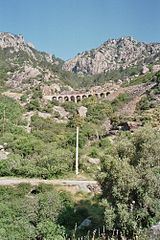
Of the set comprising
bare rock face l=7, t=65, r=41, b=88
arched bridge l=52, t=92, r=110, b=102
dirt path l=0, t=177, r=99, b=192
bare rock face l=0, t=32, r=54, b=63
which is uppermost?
bare rock face l=0, t=32, r=54, b=63

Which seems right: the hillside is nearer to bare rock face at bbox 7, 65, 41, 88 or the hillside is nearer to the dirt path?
the dirt path

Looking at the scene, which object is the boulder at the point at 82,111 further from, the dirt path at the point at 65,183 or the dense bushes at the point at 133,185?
the dense bushes at the point at 133,185

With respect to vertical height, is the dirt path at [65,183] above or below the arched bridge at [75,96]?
below

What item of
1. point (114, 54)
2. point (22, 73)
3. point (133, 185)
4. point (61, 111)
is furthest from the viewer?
point (114, 54)

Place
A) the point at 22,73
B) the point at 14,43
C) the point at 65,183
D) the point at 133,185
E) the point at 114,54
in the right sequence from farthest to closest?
1. the point at 114,54
2. the point at 14,43
3. the point at 22,73
4. the point at 65,183
5. the point at 133,185

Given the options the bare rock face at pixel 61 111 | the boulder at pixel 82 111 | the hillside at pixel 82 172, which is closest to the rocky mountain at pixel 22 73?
the bare rock face at pixel 61 111

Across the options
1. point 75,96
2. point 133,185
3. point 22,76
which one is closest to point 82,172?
point 133,185

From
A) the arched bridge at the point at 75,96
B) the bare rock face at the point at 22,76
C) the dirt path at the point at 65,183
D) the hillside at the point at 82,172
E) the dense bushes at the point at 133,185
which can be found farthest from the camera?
the bare rock face at the point at 22,76

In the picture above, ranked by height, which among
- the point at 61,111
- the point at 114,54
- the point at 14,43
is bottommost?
the point at 61,111

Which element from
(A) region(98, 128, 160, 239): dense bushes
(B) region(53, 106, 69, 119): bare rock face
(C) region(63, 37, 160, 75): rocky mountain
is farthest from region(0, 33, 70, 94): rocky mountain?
(A) region(98, 128, 160, 239): dense bushes

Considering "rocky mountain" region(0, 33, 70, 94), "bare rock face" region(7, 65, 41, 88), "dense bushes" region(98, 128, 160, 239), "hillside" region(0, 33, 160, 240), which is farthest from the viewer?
"bare rock face" region(7, 65, 41, 88)

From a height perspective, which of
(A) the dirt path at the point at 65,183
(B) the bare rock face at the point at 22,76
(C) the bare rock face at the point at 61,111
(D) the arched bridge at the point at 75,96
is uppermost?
(B) the bare rock face at the point at 22,76

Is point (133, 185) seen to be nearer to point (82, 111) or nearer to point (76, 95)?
point (82, 111)

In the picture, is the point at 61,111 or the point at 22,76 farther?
the point at 22,76
